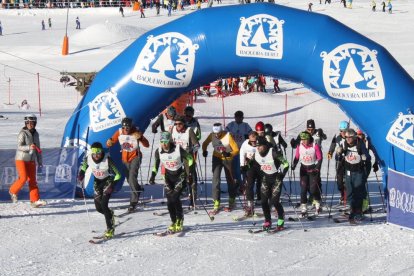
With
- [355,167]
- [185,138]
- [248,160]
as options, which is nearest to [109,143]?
[185,138]

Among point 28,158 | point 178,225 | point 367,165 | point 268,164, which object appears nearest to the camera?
point 268,164

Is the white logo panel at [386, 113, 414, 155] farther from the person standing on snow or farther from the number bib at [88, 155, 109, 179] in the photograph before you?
the number bib at [88, 155, 109, 179]

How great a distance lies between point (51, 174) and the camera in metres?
13.4

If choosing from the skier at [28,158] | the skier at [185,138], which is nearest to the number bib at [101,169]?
the skier at [185,138]

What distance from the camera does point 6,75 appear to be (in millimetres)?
33594

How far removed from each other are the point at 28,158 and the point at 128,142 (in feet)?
5.53

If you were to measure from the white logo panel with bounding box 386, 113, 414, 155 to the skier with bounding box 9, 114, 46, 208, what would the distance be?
5.77 m

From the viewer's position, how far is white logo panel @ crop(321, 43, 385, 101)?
12242 mm

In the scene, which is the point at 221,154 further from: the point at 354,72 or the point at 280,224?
the point at 354,72

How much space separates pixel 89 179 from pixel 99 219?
1254 millimetres

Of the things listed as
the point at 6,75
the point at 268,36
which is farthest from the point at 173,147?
the point at 6,75

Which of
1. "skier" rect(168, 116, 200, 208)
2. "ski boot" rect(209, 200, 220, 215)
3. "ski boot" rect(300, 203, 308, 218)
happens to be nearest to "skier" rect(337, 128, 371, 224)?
"ski boot" rect(300, 203, 308, 218)

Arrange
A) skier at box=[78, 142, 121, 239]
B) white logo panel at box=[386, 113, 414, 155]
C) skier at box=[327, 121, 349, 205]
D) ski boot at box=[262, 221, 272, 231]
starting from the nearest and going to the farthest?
skier at box=[78, 142, 121, 239] < ski boot at box=[262, 221, 272, 231] < white logo panel at box=[386, 113, 414, 155] < skier at box=[327, 121, 349, 205]

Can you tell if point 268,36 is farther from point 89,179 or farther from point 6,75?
point 6,75
